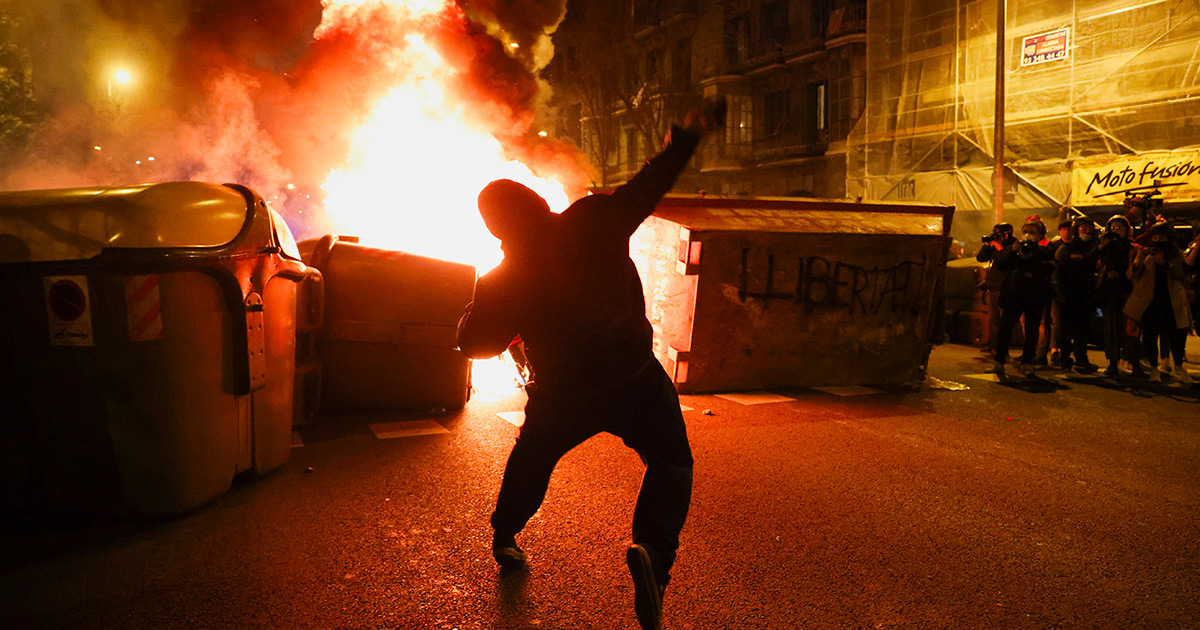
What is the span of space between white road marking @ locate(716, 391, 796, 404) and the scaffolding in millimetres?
12774

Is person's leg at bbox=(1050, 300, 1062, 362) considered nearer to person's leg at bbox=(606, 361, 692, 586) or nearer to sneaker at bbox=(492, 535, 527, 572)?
person's leg at bbox=(606, 361, 692, 586)

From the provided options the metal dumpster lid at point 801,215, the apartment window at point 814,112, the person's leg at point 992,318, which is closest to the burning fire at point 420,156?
the metal dumpster lid at point 801,215

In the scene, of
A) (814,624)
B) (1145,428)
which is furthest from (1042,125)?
(814,624)

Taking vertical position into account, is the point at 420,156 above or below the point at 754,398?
above

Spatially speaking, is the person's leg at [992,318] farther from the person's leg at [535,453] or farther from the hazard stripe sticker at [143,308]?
the hazard stripe sticker at [143,308]

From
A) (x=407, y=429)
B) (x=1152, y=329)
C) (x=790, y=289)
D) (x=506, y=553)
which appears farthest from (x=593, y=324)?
(x=1152, y=329)

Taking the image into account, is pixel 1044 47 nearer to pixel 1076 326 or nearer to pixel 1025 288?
pixel 1076 326

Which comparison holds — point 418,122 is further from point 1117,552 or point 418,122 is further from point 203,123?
point 1117,552

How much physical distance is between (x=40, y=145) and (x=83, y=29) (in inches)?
285

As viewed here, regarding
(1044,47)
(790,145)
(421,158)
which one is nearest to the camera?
(421,158)

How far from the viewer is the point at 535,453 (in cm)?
296

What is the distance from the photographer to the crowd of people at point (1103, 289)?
8.29m

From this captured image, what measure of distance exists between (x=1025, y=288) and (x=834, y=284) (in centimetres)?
252

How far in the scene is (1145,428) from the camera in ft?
20.5
